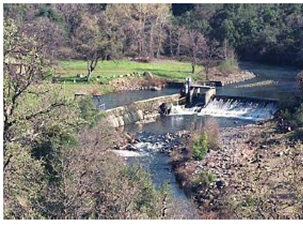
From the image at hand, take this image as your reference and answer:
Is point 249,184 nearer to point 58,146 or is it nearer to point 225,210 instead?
point 225,210

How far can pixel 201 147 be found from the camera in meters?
16.5

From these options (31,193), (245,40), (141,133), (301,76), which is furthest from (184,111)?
(31,193)

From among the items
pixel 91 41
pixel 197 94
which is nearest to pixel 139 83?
pixel 91 41

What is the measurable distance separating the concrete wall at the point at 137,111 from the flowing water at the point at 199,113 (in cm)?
50

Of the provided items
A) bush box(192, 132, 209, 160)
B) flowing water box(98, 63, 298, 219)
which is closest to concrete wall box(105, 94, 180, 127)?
flowing water box(98, 63, 298, 219)

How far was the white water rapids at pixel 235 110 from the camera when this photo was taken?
72.8ft

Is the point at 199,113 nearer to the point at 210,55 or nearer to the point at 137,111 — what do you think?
the point at 137,111

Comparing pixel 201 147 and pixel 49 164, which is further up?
pixel 49 164

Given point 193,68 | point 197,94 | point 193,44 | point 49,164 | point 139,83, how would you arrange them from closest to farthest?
point 49,164
point 197,94
point 139,83
point 193,68
point 193,44

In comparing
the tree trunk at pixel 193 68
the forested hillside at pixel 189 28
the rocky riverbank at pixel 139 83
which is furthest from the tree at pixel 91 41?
the tree trunk at pixel 193 68

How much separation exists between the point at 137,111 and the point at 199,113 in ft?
7.85

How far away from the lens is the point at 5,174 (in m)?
7.19

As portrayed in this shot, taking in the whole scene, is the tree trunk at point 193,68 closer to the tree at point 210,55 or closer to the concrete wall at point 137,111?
the tree at point 210,55

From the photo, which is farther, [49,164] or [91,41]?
[91,41]
